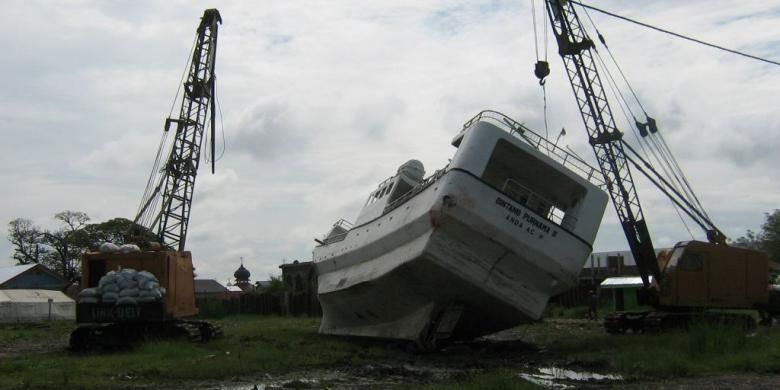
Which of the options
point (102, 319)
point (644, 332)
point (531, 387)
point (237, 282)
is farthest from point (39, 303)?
point (237, 282)

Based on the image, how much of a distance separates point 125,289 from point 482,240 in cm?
844

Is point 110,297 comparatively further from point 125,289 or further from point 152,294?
point 152,294

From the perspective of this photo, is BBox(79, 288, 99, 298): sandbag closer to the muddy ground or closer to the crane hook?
the muddy ground

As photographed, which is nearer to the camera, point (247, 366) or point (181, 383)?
point (181, 383)

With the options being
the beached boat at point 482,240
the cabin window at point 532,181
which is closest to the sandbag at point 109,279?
the beached boat at point 482,240

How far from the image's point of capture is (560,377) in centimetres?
1360

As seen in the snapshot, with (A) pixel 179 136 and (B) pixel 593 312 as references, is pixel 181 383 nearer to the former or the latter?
(B) pixel 593 312

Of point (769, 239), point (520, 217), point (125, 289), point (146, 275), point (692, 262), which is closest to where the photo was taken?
point (520, 217)

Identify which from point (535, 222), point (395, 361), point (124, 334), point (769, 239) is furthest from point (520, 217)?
point (769, 239)

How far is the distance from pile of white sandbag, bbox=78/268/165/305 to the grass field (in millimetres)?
1209

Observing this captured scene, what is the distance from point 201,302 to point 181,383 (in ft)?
142

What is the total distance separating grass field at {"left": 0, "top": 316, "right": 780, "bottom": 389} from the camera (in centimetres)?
1328

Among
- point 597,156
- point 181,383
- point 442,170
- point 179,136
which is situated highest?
point 179,136

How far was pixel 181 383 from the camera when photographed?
42.8ft
